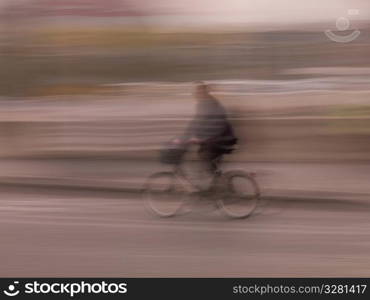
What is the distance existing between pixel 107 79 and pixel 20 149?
1.71 m

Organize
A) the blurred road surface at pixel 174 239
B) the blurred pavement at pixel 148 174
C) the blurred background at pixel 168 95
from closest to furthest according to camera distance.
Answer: the blurred road surface at pixel 174 239 < the blurred pavement at pixel 148 174 < the blurred background at pixel 168 95

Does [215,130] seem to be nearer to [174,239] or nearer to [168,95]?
[174,239]

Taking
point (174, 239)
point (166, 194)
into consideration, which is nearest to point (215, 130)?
point (166, 194)

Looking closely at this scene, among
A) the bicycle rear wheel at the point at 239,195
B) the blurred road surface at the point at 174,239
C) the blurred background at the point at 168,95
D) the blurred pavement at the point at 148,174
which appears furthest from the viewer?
the blurred background at the point at 168,95

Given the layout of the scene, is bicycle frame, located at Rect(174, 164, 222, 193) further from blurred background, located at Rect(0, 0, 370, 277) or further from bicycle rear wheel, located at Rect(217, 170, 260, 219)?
blurred background, located at Rect(0, 0, 370, 277)

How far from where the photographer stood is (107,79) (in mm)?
12383

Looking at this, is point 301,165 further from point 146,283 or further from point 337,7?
point 146,283

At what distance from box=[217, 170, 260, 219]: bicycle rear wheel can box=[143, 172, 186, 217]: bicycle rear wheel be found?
46 centimetres

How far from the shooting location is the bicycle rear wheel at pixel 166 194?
9.09 m

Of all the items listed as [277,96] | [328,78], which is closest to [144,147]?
[277,96]

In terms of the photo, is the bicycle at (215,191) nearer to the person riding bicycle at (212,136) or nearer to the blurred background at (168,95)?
the person riding bicycle at (212,136)

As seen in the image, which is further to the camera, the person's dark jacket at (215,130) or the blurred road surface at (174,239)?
the person's dark jacket at (215,130)

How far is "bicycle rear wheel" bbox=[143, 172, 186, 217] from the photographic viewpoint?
909 centimetres

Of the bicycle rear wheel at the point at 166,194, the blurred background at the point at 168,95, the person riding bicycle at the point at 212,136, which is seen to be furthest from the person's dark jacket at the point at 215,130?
the blurred background at the point at 168,95
